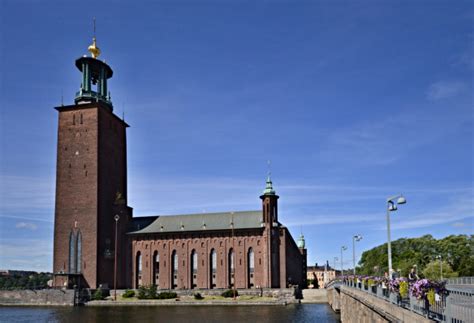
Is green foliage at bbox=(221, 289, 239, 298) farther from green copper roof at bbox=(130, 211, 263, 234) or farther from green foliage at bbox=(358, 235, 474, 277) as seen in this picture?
green foliage at bbox=(358, 235, 474, 277)

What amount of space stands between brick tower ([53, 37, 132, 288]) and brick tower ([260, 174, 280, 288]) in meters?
30.2

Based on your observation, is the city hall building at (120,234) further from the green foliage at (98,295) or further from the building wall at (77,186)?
the green foliage at (98,295)

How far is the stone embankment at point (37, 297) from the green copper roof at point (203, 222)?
2153 cm

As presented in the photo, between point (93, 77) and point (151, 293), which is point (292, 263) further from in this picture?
point (93, 77)

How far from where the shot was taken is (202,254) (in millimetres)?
104188

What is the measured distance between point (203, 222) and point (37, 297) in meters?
34.4

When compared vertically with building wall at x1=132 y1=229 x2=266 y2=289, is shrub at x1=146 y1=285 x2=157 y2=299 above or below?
below

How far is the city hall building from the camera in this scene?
98875 mm

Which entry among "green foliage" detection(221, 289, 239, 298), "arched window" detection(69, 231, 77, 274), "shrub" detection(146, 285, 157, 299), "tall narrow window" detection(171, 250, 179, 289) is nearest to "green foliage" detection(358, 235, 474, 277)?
"green foliage" detection(221, 289, 239, 298)

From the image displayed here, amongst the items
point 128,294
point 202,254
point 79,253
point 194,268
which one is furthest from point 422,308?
point 79,253

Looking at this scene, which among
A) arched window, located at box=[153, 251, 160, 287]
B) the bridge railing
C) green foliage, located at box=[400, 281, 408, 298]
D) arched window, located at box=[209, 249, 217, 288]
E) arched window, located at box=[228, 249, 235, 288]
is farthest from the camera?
arched window, located at box=[153, 251, 160, 287]

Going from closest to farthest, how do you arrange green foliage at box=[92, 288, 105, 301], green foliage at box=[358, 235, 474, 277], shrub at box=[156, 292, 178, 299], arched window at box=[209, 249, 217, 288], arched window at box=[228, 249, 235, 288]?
shrub at box=[156, 292, 178, 299], green foliage at box=[92, 288, 105, 301], arched window at box=[228, 249, 235, 288], arched window at box=[209, 249, 217, 288], green foliage at box=[358, 235, 474, 277]

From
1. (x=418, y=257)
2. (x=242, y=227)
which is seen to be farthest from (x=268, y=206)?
(x=418, y=257)

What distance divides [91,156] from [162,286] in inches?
1179
